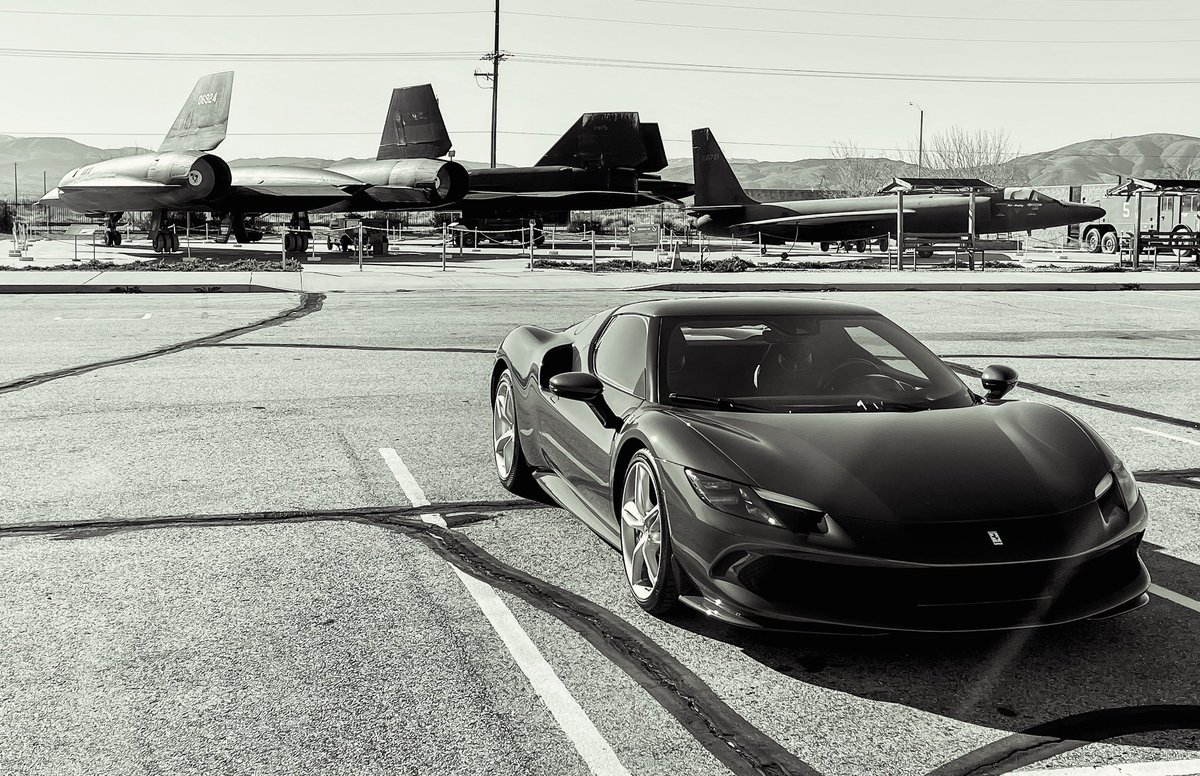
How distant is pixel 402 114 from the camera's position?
4709 cm

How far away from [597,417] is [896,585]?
1882 mm

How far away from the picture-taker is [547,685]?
147 inches

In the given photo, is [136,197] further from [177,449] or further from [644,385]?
[644,385]

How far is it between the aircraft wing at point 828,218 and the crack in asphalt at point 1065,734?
45.1m

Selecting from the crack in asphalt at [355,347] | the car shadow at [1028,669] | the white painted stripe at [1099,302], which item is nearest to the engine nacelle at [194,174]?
the white painted stripe at [1099,302]

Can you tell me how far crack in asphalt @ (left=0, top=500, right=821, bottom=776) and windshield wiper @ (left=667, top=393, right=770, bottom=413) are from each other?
950 mm

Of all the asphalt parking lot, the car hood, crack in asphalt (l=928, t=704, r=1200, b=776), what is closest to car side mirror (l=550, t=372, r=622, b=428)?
the car hood

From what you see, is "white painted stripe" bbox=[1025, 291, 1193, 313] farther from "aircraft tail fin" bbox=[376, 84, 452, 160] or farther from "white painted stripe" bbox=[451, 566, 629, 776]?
"aircraft tail fin" bbox=[376, 84, 452, 160]

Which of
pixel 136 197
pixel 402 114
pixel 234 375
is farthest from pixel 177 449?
pixel 402 114

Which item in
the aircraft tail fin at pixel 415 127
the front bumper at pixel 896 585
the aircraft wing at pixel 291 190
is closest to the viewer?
the front bumper at pixel 896 585

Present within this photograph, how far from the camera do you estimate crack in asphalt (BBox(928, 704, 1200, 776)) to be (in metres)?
3.19

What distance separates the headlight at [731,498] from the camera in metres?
3.87

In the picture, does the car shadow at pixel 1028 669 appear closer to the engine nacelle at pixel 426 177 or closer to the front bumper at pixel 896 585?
the front bumper at pixel 896 585

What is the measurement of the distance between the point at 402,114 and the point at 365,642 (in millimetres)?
45247
